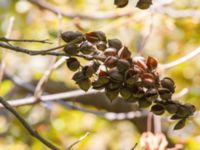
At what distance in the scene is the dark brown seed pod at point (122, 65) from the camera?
3.04 ft

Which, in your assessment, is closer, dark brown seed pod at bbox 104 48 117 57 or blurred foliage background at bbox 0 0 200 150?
dark brown seed pod at bbox 104 48 117 57

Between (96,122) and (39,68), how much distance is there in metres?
0.48

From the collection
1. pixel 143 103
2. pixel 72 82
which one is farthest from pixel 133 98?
pixel 72 82

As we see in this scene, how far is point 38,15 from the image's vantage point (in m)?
3.14

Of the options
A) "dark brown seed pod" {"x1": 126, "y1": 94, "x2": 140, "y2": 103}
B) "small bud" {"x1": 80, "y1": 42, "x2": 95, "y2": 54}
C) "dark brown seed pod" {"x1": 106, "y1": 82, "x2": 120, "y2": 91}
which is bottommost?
"dark brown seed pod" {"x1": 126, "y1": 94, "x2": 140, "y2": 103}

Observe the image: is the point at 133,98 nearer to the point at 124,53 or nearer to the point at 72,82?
the point at 124,53

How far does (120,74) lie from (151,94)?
6 centimetres

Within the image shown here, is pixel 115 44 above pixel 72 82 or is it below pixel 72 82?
above

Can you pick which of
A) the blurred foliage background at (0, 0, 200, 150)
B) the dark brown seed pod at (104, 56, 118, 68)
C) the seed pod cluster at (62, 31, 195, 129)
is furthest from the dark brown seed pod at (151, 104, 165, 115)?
the blurred foliage background at (0, 0, 200, 150)

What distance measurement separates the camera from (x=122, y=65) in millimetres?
931

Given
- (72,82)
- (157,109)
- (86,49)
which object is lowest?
(72,82)

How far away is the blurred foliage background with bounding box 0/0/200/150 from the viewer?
101 inches

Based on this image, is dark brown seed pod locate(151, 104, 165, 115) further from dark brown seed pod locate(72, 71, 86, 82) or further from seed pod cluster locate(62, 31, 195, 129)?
dark brown seed pod locate(72, 71, 86, 82)

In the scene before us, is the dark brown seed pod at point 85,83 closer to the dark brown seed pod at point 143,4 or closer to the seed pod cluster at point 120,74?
the seed pod cluster at point 120,74
